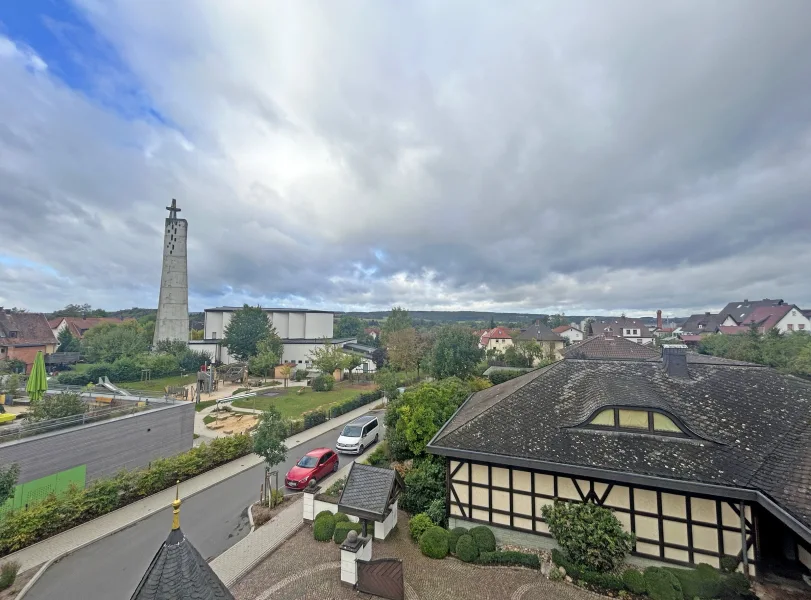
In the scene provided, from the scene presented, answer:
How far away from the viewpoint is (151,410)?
1764 cm

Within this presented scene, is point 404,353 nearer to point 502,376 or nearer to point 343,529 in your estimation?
point 502,376

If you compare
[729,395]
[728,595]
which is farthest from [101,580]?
[729,395]

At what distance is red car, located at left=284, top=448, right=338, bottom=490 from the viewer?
639 inches

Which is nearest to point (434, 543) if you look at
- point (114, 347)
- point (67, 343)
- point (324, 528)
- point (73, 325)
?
point (324, 528)

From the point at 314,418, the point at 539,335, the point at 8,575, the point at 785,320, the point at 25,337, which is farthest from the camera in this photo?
the point at 539,335

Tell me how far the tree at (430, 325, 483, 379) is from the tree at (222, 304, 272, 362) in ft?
88.6

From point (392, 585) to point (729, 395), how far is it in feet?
41.2

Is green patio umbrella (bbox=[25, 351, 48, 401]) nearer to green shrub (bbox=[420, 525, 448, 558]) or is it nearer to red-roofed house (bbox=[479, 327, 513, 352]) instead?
green shrub (bbox=[420, 525, 448, 558])

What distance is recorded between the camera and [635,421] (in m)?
11.4

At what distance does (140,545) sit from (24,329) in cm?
5343

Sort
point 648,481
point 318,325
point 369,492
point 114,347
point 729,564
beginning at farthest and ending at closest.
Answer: point 318,325 → point 114,347 → point 369,492 → point 648,481 → point 729,564

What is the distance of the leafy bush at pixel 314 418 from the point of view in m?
25.9

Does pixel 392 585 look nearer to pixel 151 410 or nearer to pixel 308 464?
pixel 308 464

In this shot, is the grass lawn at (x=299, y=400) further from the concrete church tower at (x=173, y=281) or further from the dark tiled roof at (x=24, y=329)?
the dark tiled roof at (x=24, y=329)
